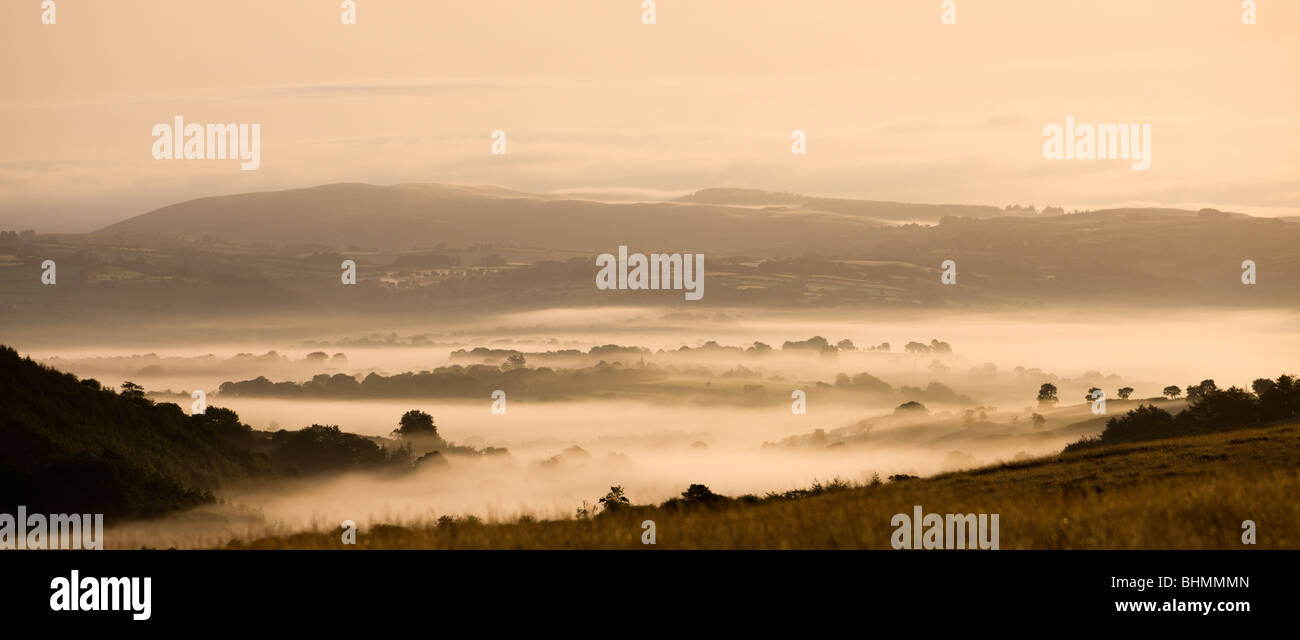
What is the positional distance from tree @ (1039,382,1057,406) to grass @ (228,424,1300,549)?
165 metres

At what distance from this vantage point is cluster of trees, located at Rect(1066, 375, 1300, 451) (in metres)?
73.3

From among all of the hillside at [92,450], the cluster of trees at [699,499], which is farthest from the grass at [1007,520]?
the hillside at [92,450]

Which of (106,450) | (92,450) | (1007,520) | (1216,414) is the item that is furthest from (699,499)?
(1216,414)

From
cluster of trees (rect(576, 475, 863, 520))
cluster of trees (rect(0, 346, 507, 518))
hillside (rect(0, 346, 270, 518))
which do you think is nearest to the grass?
cluster of trees (rect(576, 475, 863, 520))

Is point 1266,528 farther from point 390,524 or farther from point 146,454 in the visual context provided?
point 146,454

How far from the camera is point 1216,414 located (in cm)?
8250

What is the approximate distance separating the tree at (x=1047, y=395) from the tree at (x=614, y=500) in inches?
6771

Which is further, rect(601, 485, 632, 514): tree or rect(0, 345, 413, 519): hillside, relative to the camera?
rect(0, 345, 413, 519): hillside

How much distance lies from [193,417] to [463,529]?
300ft

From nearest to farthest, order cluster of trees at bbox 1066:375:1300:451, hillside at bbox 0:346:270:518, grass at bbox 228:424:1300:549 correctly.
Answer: grass at bbox 228:424:1300:549
hillside at bbox 0:346:270:518
cluster of trees at bbox 1066:375:1300:451

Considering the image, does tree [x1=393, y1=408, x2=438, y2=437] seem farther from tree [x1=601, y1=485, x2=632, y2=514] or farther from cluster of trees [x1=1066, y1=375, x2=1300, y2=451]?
tree [x1=601, y1=485, x2=632, y2=514]

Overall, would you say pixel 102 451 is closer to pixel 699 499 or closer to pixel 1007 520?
pixel 699 499

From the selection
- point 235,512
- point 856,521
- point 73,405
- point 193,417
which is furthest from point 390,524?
point 193,417

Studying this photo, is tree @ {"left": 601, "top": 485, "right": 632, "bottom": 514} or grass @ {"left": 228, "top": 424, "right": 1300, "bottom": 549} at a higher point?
grass @ {"left": 228, "top": 424, "right": 1300, "bottom": 549}
